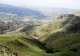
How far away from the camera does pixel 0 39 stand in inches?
7554

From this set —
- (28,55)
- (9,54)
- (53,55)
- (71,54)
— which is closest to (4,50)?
(9,54)

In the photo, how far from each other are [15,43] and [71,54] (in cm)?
4496

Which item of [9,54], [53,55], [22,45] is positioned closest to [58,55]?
[53,55]

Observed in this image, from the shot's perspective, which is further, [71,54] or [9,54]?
[71,54]

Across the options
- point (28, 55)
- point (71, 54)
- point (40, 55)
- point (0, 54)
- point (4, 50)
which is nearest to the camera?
point (0, 54)

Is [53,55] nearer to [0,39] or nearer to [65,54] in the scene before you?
[65,54]

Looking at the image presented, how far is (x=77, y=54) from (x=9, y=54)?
6314 cm

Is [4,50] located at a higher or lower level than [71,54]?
higher

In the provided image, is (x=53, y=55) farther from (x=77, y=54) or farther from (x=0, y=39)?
(x=0, y=39)

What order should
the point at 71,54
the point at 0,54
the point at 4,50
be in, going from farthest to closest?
the point at 71,54, the point at 4,50, the point at 0,54

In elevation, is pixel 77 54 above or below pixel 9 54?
below

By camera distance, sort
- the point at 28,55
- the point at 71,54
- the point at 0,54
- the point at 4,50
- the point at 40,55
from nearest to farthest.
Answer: the point at 0,54, the point at 4,50, the point at 28,55, the point at 40,55, the point at 71,54

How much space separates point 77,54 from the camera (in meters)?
188

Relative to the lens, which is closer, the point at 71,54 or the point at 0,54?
the point at 0,54
